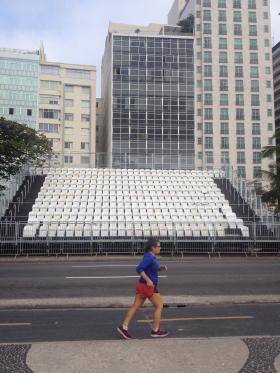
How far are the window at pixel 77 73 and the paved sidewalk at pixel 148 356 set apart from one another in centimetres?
8591

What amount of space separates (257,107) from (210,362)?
90.8m

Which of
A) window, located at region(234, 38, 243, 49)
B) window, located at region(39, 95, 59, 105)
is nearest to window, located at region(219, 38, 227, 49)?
window, located at region(234, 38, 243, 49)

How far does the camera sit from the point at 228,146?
88.6m

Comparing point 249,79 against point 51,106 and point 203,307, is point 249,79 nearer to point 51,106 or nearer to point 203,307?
point 51,106

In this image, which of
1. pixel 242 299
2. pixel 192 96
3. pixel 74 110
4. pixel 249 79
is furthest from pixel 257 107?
pixel 242 299

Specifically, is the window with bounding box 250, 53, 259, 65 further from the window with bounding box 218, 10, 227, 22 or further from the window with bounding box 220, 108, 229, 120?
the window with bounding box 220, 108, 229, 120

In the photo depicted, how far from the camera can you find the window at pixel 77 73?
8712cm

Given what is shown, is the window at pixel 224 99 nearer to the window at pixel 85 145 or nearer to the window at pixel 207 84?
the window at pixel 207 84

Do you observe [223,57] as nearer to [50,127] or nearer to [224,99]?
[224,99]

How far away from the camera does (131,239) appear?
66.8ft

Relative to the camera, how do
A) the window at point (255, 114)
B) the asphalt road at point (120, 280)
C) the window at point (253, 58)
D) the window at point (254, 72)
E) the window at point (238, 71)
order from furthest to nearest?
1. the window at point (253, 58)
2. the window at point (254, 72)
3. the window at point (238, 71)
4. the window at point (255, 114)
5. the asphalt road at point (120, 280)

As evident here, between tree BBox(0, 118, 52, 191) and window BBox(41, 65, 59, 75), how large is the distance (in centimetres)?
5527

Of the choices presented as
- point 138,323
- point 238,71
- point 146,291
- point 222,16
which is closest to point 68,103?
point 238,71

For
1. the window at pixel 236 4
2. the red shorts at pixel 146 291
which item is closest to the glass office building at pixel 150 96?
the window at pixel 236 4
